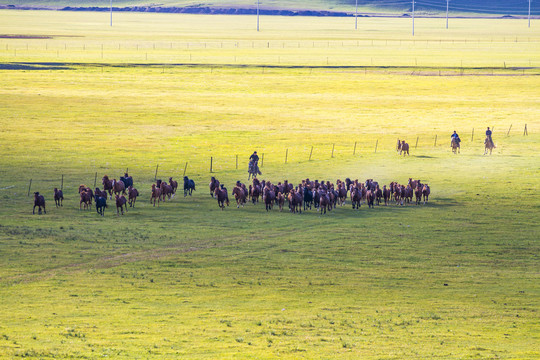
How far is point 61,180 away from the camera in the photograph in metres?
50.9

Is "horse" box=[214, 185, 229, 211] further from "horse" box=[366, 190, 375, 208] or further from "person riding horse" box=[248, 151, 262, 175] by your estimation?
→ "person riding horse" box=[248, 151, 262, 175]

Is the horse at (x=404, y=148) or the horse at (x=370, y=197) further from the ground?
the horse at (x=404, y=148)

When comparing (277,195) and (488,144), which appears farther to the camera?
(488,144)

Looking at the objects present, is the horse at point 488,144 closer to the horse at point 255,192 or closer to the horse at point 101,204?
the horse at point 255,192

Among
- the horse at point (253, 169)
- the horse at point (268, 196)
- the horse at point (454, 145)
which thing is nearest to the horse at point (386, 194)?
the horse at point (268, 196)

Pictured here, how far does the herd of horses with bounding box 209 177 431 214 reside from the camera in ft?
138

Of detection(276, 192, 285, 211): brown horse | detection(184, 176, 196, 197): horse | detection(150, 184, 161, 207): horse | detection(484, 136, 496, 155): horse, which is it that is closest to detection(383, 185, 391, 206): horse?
detection(276, 192, 285, 211): brown horse

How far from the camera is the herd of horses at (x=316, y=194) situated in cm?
4203

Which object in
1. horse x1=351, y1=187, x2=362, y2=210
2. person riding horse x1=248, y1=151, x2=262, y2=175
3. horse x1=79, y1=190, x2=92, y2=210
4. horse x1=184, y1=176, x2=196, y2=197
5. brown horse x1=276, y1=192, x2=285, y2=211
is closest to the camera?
horse x1=79, y1=190, x2=92, y2=210

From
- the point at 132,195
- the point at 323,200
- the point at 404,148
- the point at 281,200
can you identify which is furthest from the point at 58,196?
the point at 404,148

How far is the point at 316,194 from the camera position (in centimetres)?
4206

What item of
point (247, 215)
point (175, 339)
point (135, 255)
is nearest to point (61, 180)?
point (247, 215)

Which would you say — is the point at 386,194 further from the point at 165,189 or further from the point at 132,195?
the point at 132,195

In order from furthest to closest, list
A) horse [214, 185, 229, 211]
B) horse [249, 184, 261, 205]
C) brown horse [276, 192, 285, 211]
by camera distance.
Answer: horse [249, 184, 261, 205]
brown horse [276, 192, 285, 211]
horse [214, 185, 229, 211]
